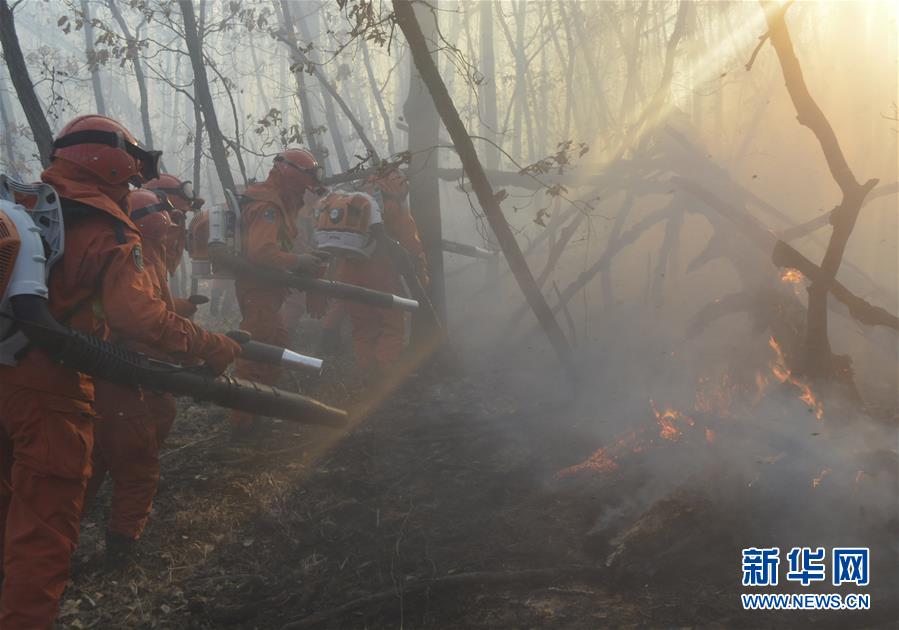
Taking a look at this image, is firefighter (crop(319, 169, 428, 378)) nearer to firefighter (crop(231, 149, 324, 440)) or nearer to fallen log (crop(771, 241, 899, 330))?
firefighter (crop(231, 149, 324, 440))

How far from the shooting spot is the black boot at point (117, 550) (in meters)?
3.46

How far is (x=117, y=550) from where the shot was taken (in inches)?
136

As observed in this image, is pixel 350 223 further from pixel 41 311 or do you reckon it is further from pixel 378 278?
pixel 41 311

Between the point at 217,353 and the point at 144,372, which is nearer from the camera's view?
the point at 144,372

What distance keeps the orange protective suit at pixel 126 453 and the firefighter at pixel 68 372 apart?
0.47 m

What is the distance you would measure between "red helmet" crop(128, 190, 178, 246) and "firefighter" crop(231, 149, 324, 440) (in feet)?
4.53

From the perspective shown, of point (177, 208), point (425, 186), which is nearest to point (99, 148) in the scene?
point (177, 208)

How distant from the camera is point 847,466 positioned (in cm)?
387

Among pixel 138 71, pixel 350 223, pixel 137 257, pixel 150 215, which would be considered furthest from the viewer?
pixel 138 71

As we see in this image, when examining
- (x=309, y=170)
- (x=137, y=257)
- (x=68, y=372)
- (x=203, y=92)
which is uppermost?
(x=203, y=92)

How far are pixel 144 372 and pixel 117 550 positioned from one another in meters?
1.10

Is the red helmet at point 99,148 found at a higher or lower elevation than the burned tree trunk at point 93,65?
lower

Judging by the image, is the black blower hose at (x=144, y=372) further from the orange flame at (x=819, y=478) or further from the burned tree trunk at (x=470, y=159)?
the orange flame at (x=819, y=478)

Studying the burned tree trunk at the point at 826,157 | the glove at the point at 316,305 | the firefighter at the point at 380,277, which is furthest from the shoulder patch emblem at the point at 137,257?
the burned tree trunk at the point at 826,157
